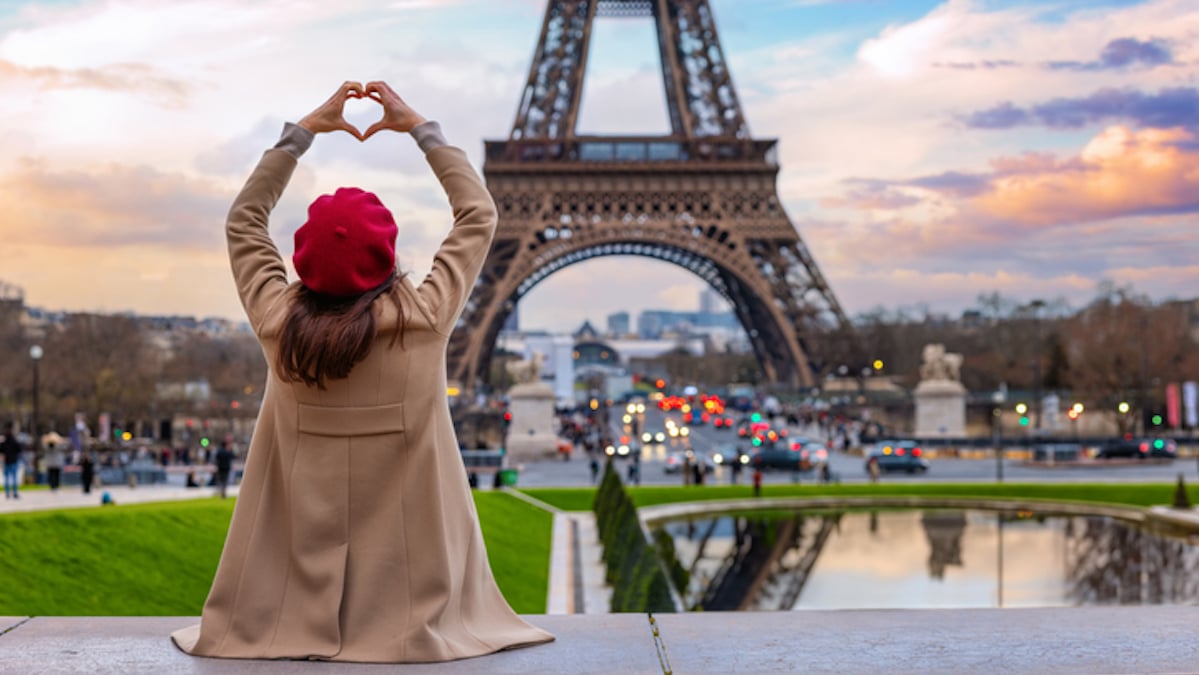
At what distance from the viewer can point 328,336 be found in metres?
4.85

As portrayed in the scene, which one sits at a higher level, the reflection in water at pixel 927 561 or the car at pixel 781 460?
the car at pixel 781 460

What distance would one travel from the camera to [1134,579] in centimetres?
2162

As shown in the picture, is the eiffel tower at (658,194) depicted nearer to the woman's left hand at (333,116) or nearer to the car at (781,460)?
the car at (781,460)

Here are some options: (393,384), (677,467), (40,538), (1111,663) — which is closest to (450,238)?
(393,384)

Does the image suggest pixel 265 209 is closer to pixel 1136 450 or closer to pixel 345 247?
pixel 345 247

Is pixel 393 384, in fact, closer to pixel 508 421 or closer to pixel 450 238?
pixel 450 238

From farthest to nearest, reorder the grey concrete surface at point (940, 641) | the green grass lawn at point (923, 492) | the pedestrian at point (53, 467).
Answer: the green grass lawn at point (923, 492), the pedestrian at point (53, 467), the grey concrete surface at point (940, 641)

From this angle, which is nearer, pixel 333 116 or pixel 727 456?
pixel 333 116

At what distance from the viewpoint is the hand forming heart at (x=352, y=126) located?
537cm

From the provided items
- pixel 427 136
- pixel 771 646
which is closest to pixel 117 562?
pixel 427 136

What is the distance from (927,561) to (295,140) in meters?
19.8

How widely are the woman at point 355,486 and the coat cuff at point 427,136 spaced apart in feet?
1.50

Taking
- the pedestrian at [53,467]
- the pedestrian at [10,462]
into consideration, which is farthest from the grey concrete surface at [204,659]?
the pedestrian at [53,467]

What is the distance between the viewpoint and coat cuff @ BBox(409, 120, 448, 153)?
539cm
